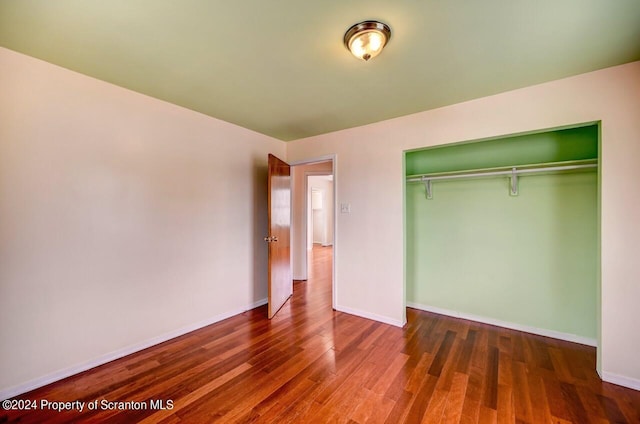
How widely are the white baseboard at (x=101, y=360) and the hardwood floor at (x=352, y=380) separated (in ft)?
0.18

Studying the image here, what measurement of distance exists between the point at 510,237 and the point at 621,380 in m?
1.34

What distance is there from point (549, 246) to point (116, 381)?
4.08 m

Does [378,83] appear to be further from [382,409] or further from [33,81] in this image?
[33,81]

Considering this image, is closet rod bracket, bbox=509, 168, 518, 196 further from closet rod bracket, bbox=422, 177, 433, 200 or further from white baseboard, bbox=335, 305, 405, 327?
white baseboard, bbox=335, 305, 405, 327

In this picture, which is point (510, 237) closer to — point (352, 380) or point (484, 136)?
point (484, 136)

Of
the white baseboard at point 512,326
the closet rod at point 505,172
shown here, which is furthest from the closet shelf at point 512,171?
the white baseboard at point 512,326

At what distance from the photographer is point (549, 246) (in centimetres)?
261

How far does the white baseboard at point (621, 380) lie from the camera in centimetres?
185

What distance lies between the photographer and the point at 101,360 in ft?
7.04

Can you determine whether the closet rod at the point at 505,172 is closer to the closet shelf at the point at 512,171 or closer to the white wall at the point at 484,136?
the closet shelf at the point at 512,171

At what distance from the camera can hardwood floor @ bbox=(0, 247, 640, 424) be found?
5.33ft

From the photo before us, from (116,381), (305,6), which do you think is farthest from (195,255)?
(305,6)

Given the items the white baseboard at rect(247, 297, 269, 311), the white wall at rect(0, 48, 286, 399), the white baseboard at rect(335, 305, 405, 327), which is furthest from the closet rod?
the white baseboard at rect(247, 297, 269, 311)

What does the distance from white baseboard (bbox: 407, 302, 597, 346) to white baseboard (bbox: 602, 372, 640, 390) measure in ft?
2.11
